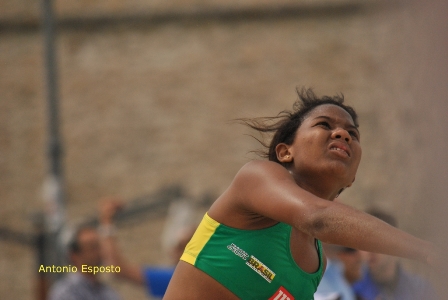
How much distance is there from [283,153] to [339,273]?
295cm

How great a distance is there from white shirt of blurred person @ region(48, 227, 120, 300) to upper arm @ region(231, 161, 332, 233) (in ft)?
13.4


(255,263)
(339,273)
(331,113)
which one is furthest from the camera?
(339,273)

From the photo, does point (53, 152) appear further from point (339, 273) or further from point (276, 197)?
point (276, 197)

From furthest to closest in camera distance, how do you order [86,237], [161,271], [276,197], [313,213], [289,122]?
1. [161,271]
2. [86,237]
3. [289,122]
4. [276,197]
5. [313,213]

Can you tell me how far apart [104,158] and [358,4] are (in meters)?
6.98

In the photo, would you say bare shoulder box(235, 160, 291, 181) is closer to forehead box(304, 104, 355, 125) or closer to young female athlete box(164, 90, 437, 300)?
young female athlete box(164, 90, 437, 300)

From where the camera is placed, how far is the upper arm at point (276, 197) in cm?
249

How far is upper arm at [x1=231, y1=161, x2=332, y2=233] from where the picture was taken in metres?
2.49

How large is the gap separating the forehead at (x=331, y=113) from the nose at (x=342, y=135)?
12 centimetres

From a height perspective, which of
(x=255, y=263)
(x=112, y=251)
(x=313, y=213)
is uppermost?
(x=313, y=213)

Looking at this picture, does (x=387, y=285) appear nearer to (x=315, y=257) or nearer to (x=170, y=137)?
(x=315, y=257)

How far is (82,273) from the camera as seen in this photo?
6781 mm

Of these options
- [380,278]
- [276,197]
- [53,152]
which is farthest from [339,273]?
[53,152]

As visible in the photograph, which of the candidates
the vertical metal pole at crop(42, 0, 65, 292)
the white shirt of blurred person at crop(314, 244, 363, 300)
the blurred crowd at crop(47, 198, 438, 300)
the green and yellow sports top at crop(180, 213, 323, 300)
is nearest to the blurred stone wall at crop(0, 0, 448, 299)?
the vertical metal pole at crop(42, 0, 65, 292)
